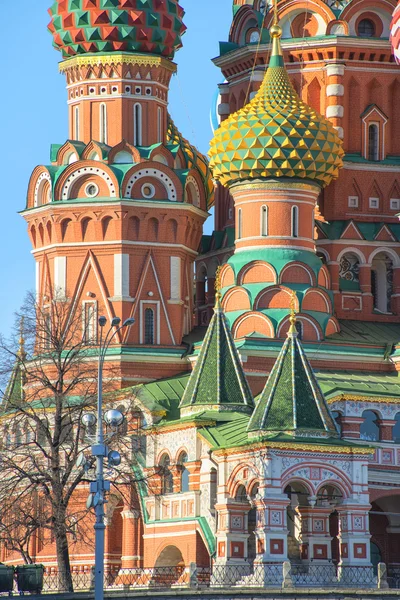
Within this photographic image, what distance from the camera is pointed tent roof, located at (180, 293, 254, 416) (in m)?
46.4

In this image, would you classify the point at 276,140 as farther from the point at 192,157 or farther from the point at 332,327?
the point at 192,157

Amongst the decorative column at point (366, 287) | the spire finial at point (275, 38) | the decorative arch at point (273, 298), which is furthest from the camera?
the decorative column at point (366, 287)

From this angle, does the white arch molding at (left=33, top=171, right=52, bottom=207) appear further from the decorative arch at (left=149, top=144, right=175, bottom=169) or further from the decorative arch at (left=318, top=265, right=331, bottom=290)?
the decorative arch at (left=318, top=265, right=331, bottom=290)

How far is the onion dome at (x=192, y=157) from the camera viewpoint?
54438 millimetres

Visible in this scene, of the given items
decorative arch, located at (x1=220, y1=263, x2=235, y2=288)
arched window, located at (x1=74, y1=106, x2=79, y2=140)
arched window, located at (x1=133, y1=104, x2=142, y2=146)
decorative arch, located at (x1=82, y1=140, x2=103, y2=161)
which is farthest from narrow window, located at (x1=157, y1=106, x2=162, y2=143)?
decorative arch, located at (x1=220, y1=263, x2=235, y2=288)

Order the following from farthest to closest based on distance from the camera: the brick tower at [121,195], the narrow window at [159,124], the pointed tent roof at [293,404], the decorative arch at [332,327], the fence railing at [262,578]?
the narrow window at [159,124] → the brick tower at [121,195] → the decorative arch at [332,327] → the pointed tent roof at [293,404] → the fence railing at [262,578]

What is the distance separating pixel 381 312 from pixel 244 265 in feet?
14.9

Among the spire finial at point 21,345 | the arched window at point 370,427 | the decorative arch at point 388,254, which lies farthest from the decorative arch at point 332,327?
the spire finial at point 21,345

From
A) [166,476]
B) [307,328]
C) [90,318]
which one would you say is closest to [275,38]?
[307,328]

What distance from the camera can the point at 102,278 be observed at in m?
51.5

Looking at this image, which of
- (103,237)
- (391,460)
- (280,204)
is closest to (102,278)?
(103,237)

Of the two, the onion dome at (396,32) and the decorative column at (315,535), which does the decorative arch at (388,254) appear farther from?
the decorative column at (315,535)

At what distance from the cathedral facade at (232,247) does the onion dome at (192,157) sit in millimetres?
95

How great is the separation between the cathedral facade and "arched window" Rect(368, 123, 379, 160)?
0.24 feet
